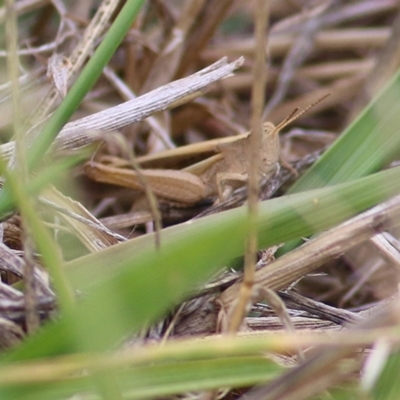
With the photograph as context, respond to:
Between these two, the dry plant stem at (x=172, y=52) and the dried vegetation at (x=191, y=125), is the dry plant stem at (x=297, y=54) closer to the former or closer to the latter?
the dried vegetation at (x=191, y=125)

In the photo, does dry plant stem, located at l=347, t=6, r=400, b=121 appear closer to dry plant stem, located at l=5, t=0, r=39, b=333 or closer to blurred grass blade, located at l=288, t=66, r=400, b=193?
blurred grass blade, located at l=288, t=66, r=400, b=193

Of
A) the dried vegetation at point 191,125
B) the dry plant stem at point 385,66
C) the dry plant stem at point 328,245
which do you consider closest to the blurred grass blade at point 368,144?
the dried vegetation at point 191,125

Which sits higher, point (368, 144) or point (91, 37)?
point (91, 37)

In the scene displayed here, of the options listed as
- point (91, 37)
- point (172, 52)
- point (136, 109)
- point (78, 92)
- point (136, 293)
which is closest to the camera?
point (136, 293)

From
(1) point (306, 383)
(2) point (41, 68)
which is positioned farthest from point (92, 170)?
(1) point (306, 383)

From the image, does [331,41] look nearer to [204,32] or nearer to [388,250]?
[204,32]

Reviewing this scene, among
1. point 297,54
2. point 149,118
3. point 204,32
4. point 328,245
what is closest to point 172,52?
point 204,32

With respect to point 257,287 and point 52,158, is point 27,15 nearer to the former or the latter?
point 52,158
